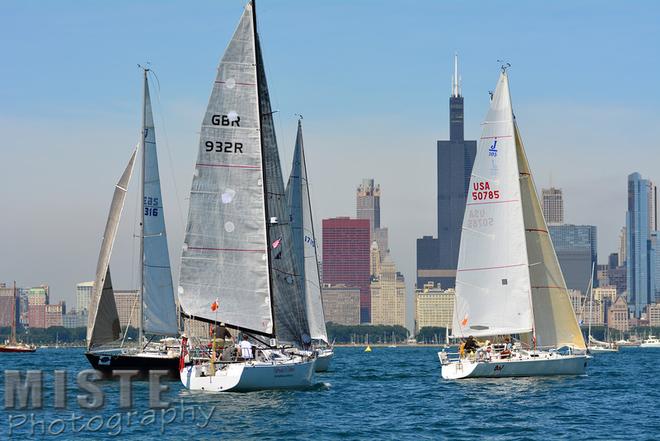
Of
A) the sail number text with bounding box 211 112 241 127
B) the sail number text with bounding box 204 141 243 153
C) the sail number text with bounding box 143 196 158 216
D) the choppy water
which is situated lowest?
the choppy water

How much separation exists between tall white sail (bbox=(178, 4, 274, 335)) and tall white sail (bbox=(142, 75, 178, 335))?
14.8m

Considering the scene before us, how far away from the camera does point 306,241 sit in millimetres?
67188

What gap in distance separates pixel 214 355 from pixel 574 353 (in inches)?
742

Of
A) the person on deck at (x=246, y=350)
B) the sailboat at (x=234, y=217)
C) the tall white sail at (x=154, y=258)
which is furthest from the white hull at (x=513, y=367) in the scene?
the tall white sail at (x=154, y=258)

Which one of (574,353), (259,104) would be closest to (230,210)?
(259,104)

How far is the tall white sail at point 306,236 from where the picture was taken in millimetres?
66875

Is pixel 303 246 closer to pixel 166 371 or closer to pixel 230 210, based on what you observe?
pixel 166 371

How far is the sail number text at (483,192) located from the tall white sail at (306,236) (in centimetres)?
1403

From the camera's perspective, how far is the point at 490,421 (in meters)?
38.8

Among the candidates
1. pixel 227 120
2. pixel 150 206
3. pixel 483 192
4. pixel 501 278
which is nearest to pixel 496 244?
pixel 501 278

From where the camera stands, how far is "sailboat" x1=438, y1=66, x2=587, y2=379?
176 ft

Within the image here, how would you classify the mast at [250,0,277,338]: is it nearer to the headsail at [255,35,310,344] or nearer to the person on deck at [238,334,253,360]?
the headsail at [255,35,310,344]

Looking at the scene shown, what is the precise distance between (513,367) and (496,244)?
503 centimetres

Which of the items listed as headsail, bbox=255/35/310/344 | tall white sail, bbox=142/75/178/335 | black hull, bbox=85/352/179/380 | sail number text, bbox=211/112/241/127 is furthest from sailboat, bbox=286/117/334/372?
sail number text, bbox=211/112/241/127
